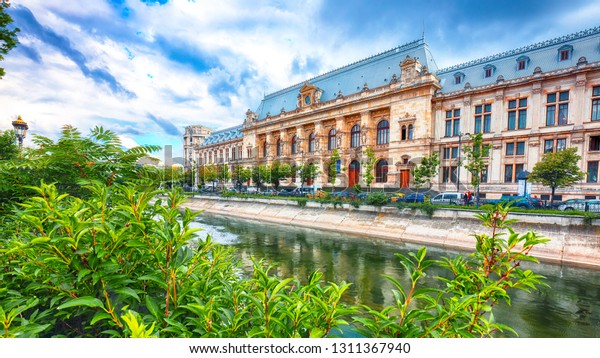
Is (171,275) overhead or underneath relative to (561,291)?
overhead

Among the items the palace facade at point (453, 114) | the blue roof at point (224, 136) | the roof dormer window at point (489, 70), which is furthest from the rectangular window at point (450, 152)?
the blue roof at point (224, 136)

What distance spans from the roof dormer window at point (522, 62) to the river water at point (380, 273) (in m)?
28.1

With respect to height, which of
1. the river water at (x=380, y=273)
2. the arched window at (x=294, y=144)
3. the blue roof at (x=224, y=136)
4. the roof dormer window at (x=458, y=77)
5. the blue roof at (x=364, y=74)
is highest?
the blue roof at (x=364, y=74)

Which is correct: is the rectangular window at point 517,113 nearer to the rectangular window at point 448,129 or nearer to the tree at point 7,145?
the rectangular window at point 448,129

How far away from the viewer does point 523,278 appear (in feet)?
6.15

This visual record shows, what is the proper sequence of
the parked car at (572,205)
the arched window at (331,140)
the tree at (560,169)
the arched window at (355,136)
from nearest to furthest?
the parked car at (572,205) → the tree at (560,169) → the arched window at (355,136) → the arched window at (331,140)

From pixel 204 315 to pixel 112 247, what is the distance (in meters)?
0.73

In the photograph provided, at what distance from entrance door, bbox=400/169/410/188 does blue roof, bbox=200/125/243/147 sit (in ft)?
149

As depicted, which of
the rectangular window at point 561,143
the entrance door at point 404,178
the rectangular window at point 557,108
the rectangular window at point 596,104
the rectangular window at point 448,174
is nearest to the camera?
the rectangular window at point 596,104

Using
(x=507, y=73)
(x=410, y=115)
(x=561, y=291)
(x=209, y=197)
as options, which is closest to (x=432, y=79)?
(x=410, y=115)

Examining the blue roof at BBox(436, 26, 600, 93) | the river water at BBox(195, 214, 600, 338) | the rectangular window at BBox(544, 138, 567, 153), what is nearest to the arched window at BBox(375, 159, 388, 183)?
the blue roof at BBox(436, 26, 600, 93)

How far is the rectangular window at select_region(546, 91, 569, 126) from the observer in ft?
91.7

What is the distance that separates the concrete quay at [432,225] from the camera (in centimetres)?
1506
